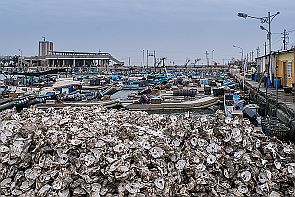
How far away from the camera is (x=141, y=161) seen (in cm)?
596

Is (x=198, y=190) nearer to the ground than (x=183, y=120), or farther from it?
nearer to the ground

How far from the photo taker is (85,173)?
573cm

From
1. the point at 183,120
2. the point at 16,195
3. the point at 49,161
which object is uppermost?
the point at 183,120

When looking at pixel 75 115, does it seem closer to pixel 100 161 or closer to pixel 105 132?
pixel 105 132

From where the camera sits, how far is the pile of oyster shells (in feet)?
18.6

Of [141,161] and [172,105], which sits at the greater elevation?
[172,105]

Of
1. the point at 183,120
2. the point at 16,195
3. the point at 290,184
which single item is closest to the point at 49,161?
the point at 16,195

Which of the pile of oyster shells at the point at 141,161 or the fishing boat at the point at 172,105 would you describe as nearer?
the pile of oyster shells at the point at 141,161

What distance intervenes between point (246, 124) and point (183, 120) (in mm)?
1393

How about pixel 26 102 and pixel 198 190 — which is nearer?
pixel 198 190

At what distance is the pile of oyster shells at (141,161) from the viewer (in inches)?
224

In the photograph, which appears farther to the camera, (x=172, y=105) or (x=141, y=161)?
(x=172, y=105)

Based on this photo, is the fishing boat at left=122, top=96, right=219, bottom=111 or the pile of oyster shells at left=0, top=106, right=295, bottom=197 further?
the fishing boat at left=122, top=96, right=219, bottom=111

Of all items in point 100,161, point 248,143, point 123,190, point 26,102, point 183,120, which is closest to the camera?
point 123,190
